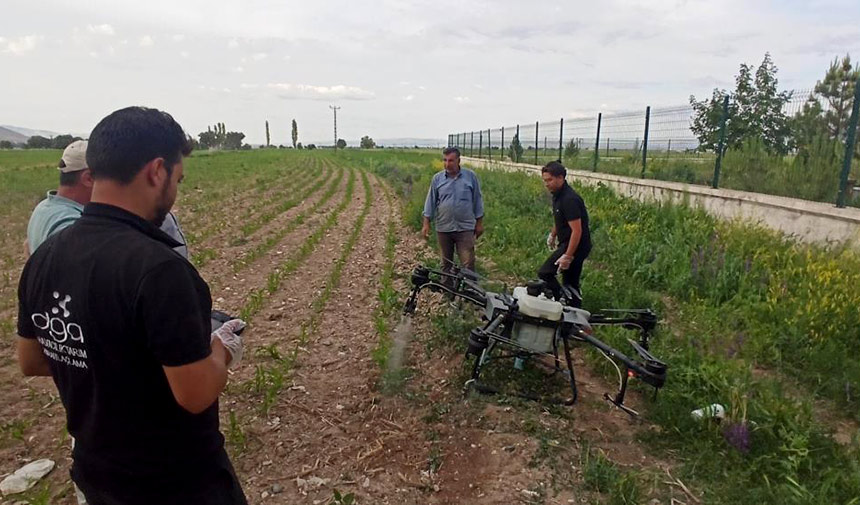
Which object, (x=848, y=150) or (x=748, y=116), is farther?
(x=748, y=116)

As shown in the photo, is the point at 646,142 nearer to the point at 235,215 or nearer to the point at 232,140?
the point at 235,215

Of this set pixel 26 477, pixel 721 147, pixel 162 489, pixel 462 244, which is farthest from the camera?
pixel 721 147

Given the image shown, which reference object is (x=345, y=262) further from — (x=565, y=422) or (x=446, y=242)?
(x=565, y=422)

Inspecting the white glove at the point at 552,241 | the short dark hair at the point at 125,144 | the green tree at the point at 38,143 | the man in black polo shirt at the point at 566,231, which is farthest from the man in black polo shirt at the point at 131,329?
the green tree at the point at 38,143

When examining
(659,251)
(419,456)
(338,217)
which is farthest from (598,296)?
(338,217)

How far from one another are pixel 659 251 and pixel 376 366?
473 centimetres

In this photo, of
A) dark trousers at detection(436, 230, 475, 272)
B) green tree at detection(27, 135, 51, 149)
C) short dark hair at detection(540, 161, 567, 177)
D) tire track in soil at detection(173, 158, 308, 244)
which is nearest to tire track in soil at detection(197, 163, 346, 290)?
tire track in soil at detection(173, 158, 308, 244)

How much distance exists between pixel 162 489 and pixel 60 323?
56 centimetres

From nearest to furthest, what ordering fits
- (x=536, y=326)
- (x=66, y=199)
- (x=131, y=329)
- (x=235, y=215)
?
(x=131, y=329) → (x=66, y=199) → (x=536, y=326) → (x=235, y=215)

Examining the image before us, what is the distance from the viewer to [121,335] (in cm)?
138

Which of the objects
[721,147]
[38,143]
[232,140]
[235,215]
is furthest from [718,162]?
[232,140]

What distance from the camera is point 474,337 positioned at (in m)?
3.67

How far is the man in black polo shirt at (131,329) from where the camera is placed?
1.36 metres

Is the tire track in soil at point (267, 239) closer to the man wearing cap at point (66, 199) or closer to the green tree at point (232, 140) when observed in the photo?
the man wearing cap at point (66, 199)
